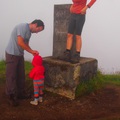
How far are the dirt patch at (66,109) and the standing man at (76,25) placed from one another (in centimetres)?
98

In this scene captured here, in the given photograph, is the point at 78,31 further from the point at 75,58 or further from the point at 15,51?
the point at 15,51

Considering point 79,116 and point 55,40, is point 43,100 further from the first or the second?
point 55,40

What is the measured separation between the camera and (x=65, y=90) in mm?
5992

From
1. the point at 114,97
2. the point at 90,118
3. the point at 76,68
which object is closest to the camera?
the point at 90,118

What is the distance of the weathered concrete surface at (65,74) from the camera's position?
19.1 ft

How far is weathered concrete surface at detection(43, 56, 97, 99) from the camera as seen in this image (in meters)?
5.84

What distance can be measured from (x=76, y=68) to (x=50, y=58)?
1.02 meters

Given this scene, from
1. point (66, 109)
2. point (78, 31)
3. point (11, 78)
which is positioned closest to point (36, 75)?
point (11, 78)

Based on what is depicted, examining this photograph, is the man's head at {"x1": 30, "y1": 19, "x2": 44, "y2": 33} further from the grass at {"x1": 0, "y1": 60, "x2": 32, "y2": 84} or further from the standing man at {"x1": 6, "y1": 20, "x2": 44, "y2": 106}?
the grass at {"x1": 0, "y1": 60, "x2": 32, "y2": 84}

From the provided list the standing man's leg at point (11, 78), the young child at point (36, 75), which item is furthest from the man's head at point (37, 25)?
the standing man's leg at point (11, 78)

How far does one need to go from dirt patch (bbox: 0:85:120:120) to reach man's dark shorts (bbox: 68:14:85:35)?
1.57m

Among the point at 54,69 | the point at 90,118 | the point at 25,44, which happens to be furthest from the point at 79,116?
the point at 25,44

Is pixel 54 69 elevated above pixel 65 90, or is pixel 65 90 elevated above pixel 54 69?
pixel 54 69

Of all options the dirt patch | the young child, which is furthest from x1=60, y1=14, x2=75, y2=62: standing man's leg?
the dirt patch
